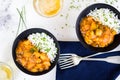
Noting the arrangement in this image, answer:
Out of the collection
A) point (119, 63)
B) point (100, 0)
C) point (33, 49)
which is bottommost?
point (119, 63)

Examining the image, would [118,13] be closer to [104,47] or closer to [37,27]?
[104,47]

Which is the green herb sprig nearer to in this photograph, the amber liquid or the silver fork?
the amber liquid

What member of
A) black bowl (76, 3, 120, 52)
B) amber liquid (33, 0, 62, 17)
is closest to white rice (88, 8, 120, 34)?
black bowl (76, 3, 120, 52)

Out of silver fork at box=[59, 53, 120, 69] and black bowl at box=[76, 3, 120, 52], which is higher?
black bowl at box=[76, 3, 120, 52]

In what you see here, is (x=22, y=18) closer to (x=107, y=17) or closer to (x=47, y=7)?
(x=47, y=7)

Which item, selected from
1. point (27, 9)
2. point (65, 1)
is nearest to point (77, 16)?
point (65, 1)

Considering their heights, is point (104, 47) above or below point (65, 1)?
below

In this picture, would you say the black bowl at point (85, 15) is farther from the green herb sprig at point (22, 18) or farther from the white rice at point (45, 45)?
the green herb sprig at point (22, 18)
